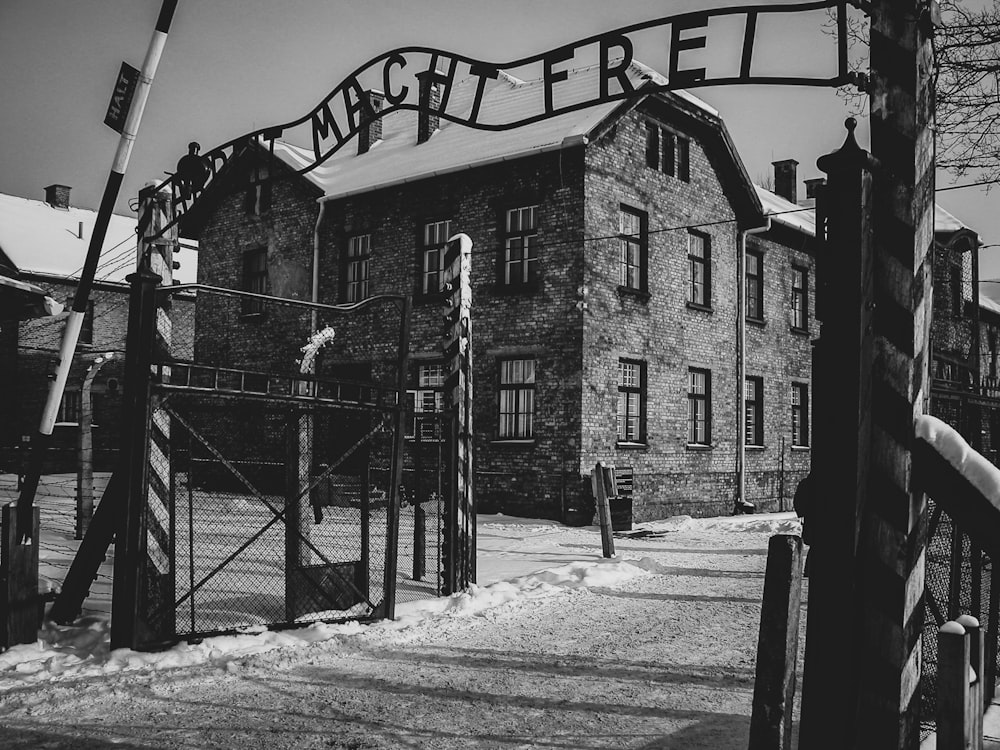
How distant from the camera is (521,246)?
1836 centimetres

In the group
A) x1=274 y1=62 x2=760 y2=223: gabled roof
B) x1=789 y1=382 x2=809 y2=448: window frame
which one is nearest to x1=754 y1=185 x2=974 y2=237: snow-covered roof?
x1=274 y1=62 x2=760 y2=223: gabled roof

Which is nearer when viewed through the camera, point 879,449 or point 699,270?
point 879,449

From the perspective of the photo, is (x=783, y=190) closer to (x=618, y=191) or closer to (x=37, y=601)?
(x=618, y=191)

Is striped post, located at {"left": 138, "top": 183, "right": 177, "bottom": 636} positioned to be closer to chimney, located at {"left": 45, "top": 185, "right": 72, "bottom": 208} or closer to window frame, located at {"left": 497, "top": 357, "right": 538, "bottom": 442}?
window frame, located at {"left": 497, "top": 357, "right": 538, "bottom": 442}

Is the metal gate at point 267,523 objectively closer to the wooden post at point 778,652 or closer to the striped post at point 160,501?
the striped post at point 160,501

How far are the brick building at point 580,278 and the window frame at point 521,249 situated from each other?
40mm

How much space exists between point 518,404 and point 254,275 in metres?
9.21

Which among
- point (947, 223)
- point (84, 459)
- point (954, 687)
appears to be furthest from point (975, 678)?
point (947, 223)

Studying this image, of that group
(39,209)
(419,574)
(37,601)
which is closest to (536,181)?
(419,574)

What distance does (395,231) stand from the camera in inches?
800

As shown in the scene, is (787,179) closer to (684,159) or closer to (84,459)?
(684,159)

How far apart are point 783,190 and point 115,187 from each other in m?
25.0

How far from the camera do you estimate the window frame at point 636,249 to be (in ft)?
59.9

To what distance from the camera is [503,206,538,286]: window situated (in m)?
18.1
